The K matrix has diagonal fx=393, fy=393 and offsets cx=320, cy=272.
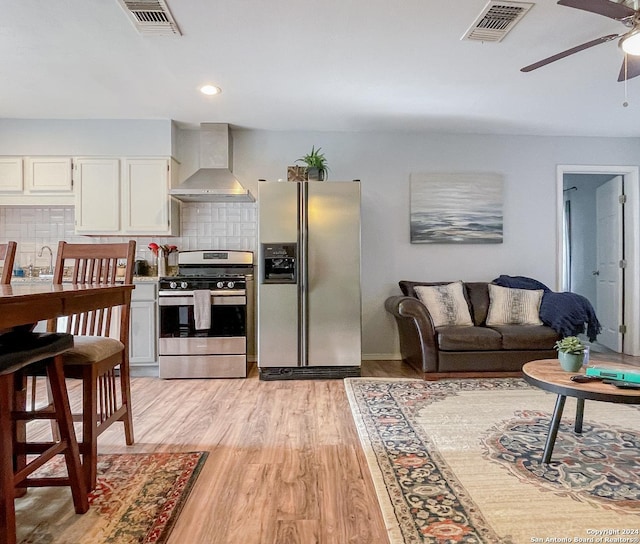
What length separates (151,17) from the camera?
2352mm

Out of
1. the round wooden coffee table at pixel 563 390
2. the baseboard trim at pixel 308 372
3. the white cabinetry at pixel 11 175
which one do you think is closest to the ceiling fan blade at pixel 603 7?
the round wooden coffee table at pixel 563 390

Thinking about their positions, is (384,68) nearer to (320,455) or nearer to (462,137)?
(462,137)

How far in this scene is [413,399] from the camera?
118 inches

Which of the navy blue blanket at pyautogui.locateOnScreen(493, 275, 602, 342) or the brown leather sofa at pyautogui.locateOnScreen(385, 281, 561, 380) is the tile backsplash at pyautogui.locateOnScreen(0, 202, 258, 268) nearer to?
the brown leather sofa at pyautogui.locateOnScreen(385, 281, 561, 380)

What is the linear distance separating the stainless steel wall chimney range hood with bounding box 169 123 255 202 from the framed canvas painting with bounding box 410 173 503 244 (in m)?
1.87

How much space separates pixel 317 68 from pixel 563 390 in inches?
104

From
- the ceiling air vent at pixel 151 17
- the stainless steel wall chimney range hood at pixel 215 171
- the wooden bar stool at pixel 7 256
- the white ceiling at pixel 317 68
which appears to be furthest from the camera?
the stainless steel wall chimney range hood at pixel 215 171

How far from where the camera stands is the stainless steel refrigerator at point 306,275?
363 centimetres

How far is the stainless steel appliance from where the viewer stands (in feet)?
12.0

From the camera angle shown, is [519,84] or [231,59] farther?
[519,84]

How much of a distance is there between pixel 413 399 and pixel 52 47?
3588 mm

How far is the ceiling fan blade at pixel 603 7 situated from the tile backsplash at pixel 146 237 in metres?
3.23

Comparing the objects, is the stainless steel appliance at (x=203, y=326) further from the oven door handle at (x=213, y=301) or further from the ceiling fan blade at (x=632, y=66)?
the ceiling fan blade at (x=632, y=66)

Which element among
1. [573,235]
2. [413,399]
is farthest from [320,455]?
[573,235]
